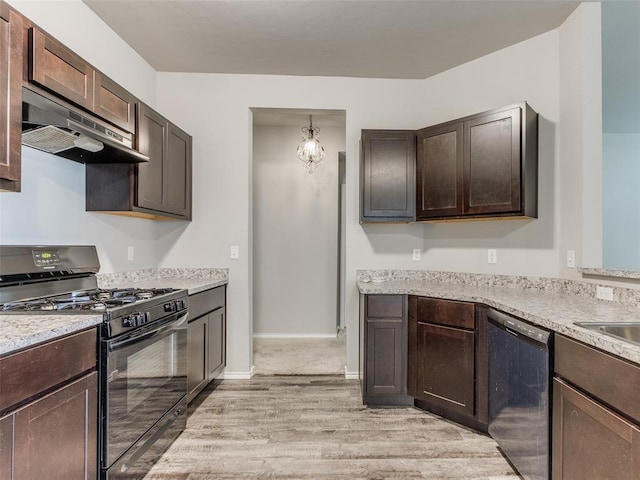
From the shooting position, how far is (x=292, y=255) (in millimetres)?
4324

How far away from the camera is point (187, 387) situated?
2.27m

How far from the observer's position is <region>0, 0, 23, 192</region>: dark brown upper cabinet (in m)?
1.30

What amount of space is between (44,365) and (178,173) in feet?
6.39

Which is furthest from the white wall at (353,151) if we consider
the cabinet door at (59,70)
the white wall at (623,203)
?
the white wall at (623,203)

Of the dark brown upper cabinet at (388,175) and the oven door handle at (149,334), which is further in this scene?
the dark brown upper cabinet at (388,175)

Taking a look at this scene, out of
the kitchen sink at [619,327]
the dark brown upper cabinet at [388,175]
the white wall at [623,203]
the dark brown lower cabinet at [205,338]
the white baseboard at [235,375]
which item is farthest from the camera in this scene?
the white wall at [623,203]

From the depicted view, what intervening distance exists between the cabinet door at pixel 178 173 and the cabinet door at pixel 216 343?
0.93 metres

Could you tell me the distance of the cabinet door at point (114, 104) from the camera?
6.10 ft

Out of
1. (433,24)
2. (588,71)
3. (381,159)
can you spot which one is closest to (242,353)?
(381,159)

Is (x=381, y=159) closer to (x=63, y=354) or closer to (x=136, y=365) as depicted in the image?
(x=136, y=365)

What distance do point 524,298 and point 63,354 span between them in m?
2.37

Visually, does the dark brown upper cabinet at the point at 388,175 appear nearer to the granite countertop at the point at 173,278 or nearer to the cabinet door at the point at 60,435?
the granite countertop at the point at 173,278

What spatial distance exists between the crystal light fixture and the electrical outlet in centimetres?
289

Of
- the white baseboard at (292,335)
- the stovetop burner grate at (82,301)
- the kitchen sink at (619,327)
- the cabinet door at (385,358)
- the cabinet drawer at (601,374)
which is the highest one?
the stovetop burner grate at (82,301)
